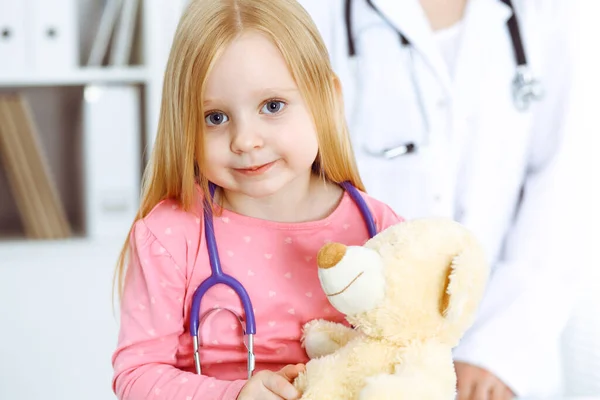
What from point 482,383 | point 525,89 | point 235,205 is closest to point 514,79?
point 525,89

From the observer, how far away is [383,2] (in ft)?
4.09

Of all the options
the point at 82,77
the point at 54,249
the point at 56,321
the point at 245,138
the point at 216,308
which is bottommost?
the point at 56,321

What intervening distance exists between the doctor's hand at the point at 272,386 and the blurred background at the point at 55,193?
1234 mm

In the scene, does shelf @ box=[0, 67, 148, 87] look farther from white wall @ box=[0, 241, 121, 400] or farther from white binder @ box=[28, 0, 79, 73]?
white wall @ box=[0, 241, 121, 400]

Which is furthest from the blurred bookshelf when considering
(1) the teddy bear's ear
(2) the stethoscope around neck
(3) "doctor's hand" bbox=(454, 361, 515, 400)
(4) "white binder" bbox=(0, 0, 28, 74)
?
(1) the teddy bear's ear

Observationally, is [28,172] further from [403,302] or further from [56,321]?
[403,302]

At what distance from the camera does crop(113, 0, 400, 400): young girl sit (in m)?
0.72

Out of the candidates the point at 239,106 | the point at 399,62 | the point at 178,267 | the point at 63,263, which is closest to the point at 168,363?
the point at 178,267

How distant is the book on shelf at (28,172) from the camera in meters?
1.82

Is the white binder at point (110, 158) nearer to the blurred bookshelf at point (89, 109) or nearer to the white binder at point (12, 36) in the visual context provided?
the blurred bookshelf at point (89, 109)

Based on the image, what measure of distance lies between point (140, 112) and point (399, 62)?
858mm

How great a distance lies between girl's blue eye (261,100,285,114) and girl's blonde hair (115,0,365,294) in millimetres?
24

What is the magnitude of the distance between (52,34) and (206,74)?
124 cm

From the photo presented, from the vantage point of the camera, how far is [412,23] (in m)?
1.24
